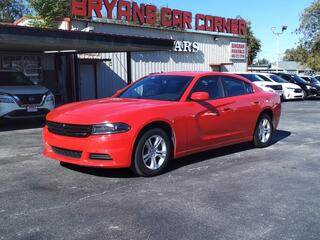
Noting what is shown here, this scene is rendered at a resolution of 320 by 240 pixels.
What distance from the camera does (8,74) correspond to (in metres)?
13.0

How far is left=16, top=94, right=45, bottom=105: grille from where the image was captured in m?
11.3

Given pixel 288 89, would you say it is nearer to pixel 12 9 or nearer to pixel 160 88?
pixel 160 88

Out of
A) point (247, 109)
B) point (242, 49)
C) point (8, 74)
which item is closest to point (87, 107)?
point (247, 109)

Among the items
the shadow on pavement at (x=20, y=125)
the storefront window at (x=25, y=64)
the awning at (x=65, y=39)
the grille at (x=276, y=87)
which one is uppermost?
the awning at (x=65, y=39)

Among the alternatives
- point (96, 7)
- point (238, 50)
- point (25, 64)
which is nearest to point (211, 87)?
point (25, 64)

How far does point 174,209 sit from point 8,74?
9714 mm

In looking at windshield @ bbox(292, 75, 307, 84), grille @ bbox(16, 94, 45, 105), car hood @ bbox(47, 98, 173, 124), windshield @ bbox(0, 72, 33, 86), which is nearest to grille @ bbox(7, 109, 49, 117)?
grille @ bbox(16, 94, 45, 105)

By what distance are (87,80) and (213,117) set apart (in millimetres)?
15019

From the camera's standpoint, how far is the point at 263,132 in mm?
8680

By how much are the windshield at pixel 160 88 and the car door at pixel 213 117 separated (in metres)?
0.24

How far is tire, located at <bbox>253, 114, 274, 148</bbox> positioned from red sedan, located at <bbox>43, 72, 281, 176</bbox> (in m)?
0.04

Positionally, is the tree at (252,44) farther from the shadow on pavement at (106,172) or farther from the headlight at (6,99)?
the shadow on pavement at (106,172)

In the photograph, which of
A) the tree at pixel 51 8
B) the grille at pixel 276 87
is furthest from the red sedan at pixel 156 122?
the tree at pixel 51 8

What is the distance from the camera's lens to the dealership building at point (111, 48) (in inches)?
572
